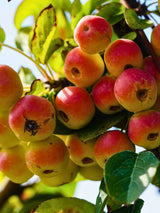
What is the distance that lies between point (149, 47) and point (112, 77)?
0.35 feet

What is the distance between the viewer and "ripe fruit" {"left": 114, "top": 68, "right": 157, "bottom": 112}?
0.91 m

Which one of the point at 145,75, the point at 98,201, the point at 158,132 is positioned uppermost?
the point at 145,75

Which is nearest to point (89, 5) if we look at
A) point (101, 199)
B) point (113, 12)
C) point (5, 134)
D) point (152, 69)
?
point (113, 12)

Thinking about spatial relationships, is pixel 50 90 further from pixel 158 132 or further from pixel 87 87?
pixel 158 132

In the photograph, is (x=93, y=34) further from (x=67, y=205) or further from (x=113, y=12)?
(x=67, y=205)

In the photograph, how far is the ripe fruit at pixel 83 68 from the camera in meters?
1.03

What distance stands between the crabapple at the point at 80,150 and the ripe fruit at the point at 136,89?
17 centimetres

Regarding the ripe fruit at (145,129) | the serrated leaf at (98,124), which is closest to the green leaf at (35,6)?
the serrated leaf at (98,124)

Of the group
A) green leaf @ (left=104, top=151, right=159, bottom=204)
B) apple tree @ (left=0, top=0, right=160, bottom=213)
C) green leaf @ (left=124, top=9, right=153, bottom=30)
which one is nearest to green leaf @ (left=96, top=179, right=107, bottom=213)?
apple tree @ (left=0, top=0, right=160, bottom=213)

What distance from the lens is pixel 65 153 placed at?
1040 mm

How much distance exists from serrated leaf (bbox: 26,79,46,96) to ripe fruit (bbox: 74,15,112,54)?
15cm

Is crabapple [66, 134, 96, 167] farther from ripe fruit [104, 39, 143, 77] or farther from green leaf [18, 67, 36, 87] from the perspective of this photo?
green leaf [18, 67, 36, 87]

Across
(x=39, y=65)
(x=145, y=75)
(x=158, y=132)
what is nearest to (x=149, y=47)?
(x=145, y=75)

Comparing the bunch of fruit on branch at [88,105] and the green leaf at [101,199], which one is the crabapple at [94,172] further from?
the green leaf at [101,199]
